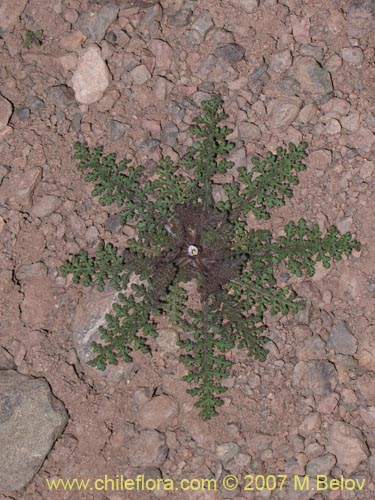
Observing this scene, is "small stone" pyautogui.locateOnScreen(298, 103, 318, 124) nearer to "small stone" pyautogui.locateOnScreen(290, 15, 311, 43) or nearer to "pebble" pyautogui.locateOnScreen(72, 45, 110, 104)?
"small stone" pyautogui.locateOnScreen(290, 15, 311, 43)

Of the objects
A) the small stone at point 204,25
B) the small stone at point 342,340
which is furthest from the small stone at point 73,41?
the small stone at point 342,340

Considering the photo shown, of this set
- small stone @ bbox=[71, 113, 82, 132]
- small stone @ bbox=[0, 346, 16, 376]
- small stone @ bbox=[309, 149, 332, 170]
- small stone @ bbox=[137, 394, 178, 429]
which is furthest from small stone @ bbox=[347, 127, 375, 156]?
small stone @ bbox=[0, 346, 16, 376]

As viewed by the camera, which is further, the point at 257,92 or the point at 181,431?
the point at 257,92

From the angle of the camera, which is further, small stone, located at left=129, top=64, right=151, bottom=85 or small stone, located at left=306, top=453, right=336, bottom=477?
small stone, located at left=129, top=64, right=151, bottom=85

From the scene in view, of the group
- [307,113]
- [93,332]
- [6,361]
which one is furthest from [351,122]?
[6,361]

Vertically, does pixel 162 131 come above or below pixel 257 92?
below

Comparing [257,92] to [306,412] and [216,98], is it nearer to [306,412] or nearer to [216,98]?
[216,98]

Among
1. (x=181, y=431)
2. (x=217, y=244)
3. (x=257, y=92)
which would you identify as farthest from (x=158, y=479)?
(x=257, y=92)
